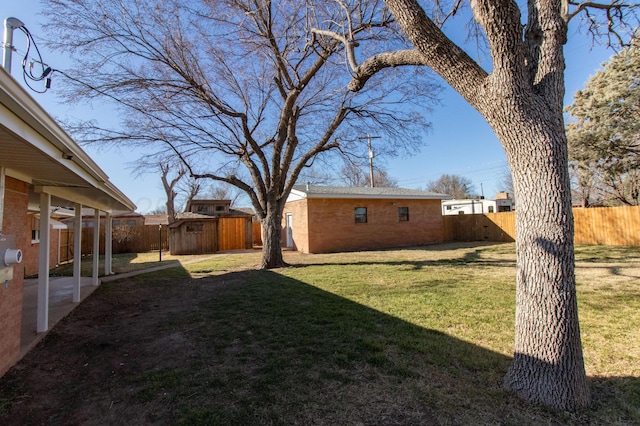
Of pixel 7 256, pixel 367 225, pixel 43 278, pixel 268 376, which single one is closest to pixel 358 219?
pixel 367 225

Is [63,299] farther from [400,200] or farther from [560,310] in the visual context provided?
[400,200]

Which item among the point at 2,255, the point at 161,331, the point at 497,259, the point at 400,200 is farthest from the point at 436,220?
the point at 2,255

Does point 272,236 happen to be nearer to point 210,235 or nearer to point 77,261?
point 77,261

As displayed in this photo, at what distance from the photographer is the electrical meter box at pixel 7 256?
3221 mm

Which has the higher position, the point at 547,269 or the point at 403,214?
the point at 403,214

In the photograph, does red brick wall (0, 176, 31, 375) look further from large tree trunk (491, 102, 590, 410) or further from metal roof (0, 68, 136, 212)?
large tree trunk (491, 102, 590, 410)

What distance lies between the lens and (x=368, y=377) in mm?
3061

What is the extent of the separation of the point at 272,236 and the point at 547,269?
8919 millimetres

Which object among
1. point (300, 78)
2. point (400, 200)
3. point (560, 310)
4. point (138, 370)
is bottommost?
point (138, 370)

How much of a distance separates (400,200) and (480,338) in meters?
14.7

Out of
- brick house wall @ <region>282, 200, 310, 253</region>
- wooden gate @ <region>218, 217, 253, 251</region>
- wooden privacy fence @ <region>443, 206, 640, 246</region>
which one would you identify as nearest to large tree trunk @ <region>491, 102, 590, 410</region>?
wooden privacy fence @ <region>443, 206, 640, 246</region>

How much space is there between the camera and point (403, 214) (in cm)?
1844

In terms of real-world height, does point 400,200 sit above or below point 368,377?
above

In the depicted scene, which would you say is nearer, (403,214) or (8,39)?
(8,39)
